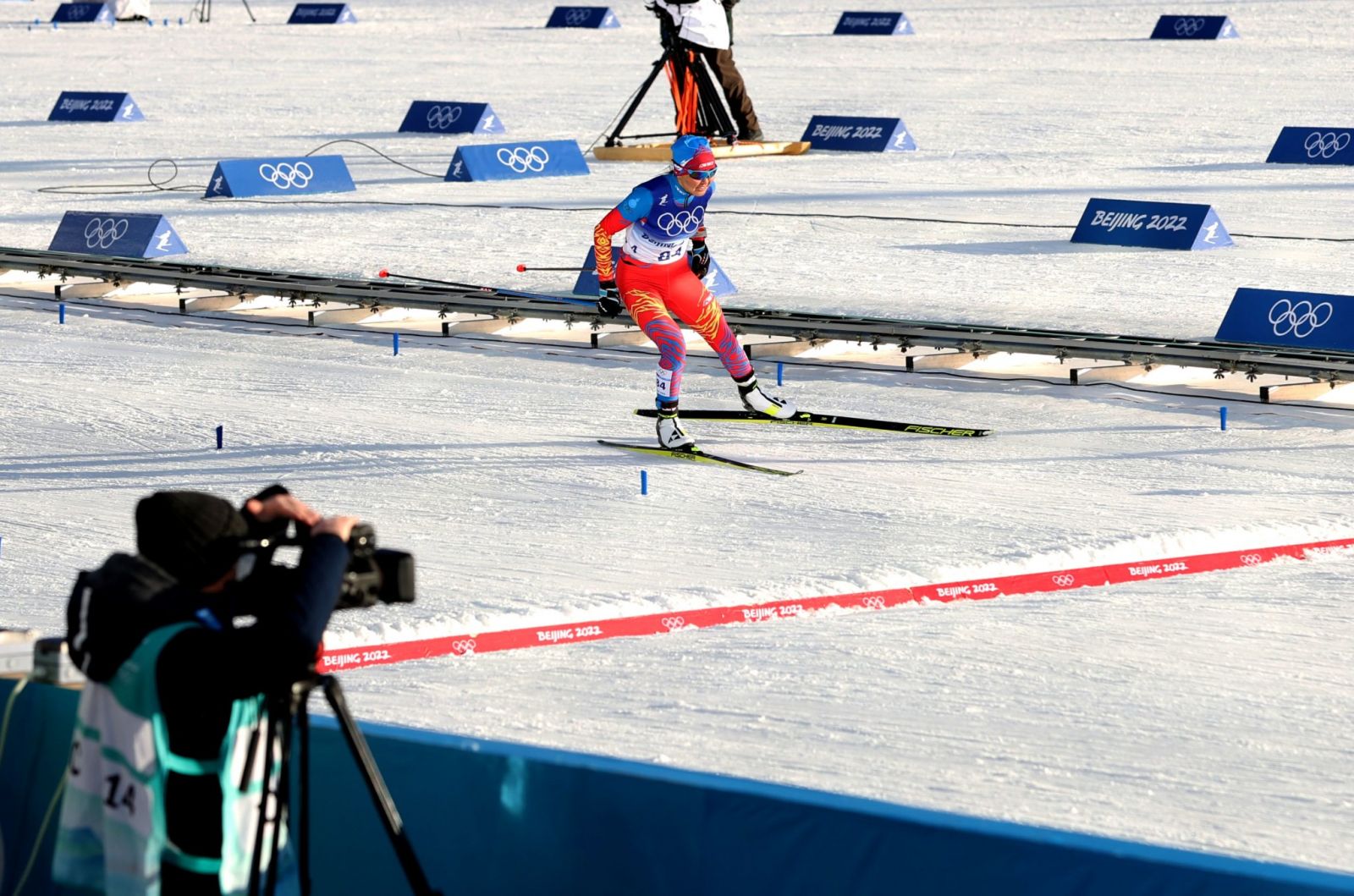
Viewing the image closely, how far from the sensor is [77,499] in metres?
9.58

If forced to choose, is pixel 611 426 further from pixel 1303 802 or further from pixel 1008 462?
pixel 1303 802

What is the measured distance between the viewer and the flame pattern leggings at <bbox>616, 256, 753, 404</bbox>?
34.2ft

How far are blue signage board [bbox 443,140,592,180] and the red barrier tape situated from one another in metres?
14.7

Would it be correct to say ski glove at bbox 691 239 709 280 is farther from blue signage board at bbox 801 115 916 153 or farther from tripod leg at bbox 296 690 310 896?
blue signage board at bbox 801 115 916 153

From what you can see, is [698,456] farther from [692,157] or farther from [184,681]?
[184,681]

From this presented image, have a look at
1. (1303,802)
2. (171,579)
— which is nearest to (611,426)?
(1303,802)

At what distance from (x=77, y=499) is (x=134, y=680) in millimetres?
5711

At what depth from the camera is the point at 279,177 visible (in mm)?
21125

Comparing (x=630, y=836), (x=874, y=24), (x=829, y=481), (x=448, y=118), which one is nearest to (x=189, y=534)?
(x=630, y=836)

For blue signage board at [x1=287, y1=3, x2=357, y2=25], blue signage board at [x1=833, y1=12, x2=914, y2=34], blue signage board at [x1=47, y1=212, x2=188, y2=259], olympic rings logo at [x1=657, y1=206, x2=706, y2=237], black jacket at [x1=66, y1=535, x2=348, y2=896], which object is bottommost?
black jacket at [x1=66, y1=535, x2=348, y2=896]

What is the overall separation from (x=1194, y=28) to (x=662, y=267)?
2493 cm

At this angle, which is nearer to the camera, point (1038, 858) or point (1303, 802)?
point (1038, 858)

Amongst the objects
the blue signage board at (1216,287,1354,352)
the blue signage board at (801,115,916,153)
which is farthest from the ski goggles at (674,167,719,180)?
the blue signage board at (801,115,916,153)

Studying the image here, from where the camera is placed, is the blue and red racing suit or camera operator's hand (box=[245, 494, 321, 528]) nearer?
camera operator's hand (box=[245, 494, 321, 528])
